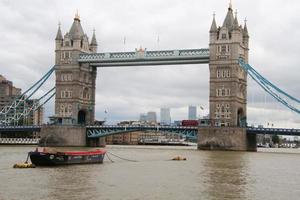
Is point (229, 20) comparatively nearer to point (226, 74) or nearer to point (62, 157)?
point (226, 74)

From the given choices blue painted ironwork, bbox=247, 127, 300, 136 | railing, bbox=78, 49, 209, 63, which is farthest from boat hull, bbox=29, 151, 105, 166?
railing, bbox=78, 49, 209, 63

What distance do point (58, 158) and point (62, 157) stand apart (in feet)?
2.01

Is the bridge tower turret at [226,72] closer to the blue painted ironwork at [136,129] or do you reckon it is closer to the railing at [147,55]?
the railing at [147,55]

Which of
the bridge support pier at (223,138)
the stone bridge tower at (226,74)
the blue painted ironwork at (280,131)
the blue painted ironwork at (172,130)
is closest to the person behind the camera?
the blue painted ironwork at (280,131)

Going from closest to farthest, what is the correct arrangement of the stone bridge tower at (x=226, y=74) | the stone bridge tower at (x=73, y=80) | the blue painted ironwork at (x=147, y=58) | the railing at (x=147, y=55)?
the stone bridge tower at (x=226, y=74)
the railing at (x=147, y=55)
the blue painted ironwork at (x=147, y=58)
the stone bridge tower at (x=73, y=80)

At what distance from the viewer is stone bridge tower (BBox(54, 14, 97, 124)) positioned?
418 ft

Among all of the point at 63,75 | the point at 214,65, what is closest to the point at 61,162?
the point at 214,65

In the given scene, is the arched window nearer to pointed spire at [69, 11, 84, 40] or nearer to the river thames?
pointed spire at [69, 11, 84, 40]

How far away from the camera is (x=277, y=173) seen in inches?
2125

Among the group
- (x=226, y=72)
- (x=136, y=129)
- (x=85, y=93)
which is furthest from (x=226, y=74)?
(x=85, y=93)

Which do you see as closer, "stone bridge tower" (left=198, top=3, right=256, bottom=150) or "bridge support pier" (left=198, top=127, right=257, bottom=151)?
"bridge support pier" (left=198, top=127, right=257, bottom=151)

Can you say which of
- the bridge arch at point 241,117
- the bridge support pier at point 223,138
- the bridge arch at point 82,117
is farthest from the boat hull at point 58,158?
the bridge arch at point 82,117

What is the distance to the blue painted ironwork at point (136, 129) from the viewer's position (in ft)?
372

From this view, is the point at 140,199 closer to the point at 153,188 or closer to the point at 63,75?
the point at 153,188
